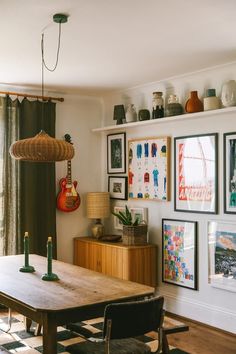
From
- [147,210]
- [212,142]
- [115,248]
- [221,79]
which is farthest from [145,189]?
[221,79]

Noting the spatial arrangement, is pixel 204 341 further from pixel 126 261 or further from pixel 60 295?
pixel 60 295

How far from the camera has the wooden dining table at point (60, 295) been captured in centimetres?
273

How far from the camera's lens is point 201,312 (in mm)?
4773

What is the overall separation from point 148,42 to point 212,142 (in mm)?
1298

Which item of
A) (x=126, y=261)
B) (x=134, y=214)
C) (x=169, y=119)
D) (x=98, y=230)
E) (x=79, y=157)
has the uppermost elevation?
(x=169, y=119)

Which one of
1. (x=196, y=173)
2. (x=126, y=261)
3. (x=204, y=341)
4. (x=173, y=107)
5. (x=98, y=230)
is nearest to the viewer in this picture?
(x=204, y=341)

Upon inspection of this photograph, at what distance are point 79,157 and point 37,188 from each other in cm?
74

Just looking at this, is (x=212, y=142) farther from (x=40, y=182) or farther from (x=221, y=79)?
(x=40, y=182)

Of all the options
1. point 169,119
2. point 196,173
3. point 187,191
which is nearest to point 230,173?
point 196,173

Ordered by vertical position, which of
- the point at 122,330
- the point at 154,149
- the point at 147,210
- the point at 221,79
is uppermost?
the point at 221,79

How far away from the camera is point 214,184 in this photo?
15.2ft

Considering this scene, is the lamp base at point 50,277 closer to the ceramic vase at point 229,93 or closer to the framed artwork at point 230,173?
the framed artwork at point 230,173

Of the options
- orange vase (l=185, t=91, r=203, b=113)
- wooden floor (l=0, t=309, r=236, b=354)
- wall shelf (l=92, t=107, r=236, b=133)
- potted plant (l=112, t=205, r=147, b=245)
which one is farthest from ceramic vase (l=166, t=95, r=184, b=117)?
wooden floor (l=0, t=309, r=236, b=354)

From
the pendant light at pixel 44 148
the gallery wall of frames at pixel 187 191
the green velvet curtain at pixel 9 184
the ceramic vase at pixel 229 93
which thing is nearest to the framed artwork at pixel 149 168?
the gallery wall of frames at pixel 187 191
